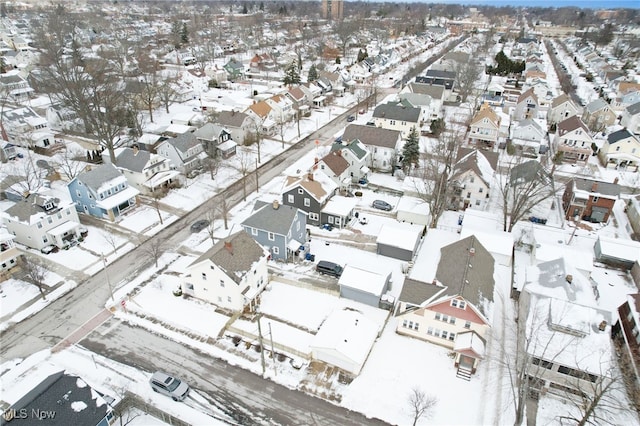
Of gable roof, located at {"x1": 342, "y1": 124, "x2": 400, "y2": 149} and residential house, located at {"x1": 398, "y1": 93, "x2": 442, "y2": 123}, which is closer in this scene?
gable roof, located at {"x1": 342, "y1": 124, "x2": 400, "y2": 149}

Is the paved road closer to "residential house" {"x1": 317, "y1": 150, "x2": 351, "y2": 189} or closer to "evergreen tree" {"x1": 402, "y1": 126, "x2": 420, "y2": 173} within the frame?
"residential house" {"x1": 317, "y1": 150, "x2": 351, "y2": 189}

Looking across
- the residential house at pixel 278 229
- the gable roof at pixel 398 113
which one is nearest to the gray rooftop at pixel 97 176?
the residential house at pixel 278 229

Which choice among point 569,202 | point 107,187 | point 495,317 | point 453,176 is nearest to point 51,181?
point 107,187

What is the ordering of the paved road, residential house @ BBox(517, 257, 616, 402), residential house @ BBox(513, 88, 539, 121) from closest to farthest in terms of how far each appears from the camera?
the paved road
residential house @ BBox(517, 257, 616, 402)
residential house @ BBox(513, 88, 539, 121)

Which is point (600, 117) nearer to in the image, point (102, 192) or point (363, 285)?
point (363, 285)

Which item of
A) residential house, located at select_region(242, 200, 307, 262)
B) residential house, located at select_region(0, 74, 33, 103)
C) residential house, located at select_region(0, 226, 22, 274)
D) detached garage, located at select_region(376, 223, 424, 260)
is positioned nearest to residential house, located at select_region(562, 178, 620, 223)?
detached garage, located at select_region(376, 223, 424, 260)

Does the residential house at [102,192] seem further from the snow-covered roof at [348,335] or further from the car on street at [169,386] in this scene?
the snow-covered roof at [348,335]

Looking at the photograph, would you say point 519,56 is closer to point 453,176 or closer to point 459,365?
point 453,176

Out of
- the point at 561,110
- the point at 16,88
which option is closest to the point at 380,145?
the point at 561,110
